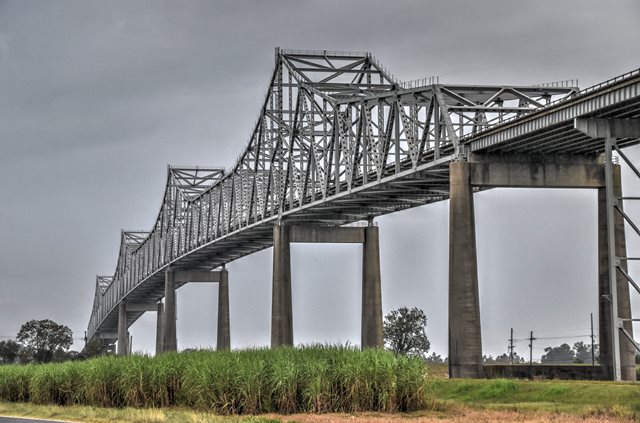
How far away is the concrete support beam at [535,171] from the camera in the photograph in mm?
64250

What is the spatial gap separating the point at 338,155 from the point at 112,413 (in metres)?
57.2

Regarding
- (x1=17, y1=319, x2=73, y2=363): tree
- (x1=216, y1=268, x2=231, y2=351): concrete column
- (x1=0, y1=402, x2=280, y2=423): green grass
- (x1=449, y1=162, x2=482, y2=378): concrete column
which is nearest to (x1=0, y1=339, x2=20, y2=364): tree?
(x1=17, y1=319, x2=73, y2=363): tree

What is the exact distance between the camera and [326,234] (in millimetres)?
103875

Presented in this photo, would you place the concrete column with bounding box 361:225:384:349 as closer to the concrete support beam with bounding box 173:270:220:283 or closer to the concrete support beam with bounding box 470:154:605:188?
the concrete support beam with bounding box 470:154:605:188

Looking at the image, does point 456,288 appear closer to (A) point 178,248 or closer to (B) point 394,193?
(B) point 394,193

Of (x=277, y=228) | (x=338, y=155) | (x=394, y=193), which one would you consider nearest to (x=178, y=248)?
Result: (x=277, y=228)

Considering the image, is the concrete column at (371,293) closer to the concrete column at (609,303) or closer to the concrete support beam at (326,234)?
the concrete support beam at (326,234)

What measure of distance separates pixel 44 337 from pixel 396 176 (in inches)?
4387

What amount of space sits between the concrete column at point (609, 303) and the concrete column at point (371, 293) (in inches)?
1409

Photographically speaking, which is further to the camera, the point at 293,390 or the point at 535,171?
the point at 535,171

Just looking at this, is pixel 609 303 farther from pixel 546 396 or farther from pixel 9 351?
pixel 9 351

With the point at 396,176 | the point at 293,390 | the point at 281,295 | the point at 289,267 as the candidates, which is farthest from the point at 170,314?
the point at 293,390

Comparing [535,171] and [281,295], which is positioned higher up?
[535,171]

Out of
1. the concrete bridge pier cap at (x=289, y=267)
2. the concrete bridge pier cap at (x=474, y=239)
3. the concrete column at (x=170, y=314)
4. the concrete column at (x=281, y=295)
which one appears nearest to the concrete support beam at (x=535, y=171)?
the concrete bridge pier cap at (x=474, y=239)
